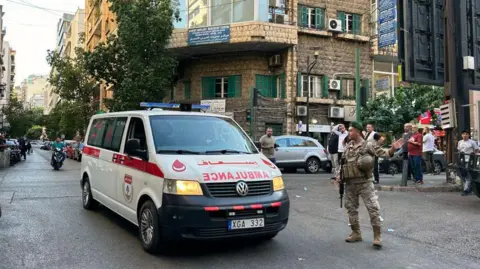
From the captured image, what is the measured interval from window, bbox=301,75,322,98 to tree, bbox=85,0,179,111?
324 inches

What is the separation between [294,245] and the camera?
5.96m

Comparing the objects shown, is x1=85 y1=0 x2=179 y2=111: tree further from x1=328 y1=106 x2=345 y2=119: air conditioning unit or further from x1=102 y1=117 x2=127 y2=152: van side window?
x1=102 y1=117 x2=127 y2=152: van side window

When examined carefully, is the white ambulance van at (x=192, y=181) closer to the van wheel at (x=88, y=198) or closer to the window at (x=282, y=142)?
the van wheel at (x=88, y=198)

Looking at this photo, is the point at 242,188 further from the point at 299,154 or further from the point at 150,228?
the point at 299,154

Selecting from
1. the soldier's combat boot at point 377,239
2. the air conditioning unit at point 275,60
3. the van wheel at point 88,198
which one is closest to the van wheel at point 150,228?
the soldier's combat boot at point 377,239

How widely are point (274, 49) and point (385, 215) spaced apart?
19.4 metres

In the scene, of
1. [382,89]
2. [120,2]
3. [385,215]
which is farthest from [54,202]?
[382,89]

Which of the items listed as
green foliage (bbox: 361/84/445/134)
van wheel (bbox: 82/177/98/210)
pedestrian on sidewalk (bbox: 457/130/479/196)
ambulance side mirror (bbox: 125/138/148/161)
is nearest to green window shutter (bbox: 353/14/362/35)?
green foliage (bbox: 361/84/445/134)

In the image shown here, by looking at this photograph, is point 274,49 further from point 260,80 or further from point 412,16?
point 412,16

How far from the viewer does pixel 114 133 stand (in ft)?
23.7

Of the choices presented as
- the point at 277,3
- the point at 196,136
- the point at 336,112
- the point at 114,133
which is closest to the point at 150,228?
the point at 196,136

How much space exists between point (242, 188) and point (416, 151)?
9.16m

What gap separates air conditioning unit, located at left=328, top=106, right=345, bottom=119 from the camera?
88.4ft

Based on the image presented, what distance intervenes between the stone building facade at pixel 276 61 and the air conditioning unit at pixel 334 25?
20 cm
